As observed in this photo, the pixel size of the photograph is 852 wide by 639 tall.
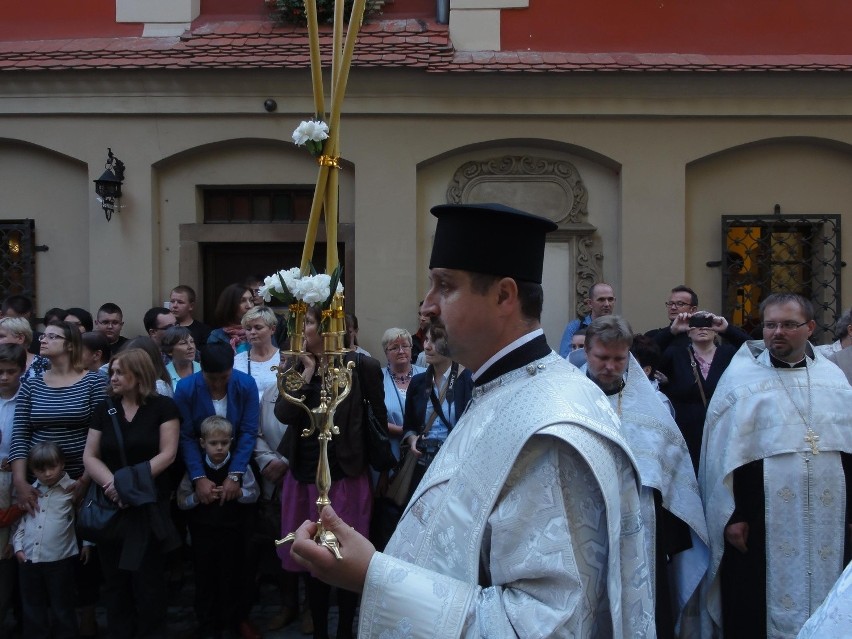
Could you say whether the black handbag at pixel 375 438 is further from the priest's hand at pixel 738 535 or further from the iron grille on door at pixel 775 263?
the iron grille on door at pixel 775 263

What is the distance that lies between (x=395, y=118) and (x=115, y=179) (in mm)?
2848

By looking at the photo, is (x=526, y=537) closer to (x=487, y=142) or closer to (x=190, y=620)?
(x=190, y=620)

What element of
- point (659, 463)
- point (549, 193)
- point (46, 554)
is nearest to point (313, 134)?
point (659, 463)

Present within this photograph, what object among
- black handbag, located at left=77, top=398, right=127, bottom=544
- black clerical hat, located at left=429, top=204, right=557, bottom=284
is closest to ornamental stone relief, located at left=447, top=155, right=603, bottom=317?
black handbag, located at left=77, top=398, right=127, bottom=544

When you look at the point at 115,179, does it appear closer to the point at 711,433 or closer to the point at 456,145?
the point at 456,145

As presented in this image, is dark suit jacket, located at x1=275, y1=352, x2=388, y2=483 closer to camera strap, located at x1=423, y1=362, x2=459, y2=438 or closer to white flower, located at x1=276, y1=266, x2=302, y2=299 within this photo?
camera strap, located at x1=423, y1=362, x2=459, y2=438

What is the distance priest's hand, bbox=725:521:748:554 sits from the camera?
4305 mm

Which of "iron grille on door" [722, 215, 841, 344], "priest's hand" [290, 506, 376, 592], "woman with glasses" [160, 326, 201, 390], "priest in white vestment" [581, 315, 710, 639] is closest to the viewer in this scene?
"priest's hand" [290, 506, 376, 592]

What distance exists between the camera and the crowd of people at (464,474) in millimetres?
1851

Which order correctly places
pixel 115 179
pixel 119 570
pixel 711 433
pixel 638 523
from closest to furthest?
pixel 638 523
pixel 711 433
pixel 119 570
pixel 115 179

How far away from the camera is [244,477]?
5238 millimetres

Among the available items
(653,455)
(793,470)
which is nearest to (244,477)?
(653,455)

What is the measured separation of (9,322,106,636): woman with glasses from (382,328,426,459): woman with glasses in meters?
1.82

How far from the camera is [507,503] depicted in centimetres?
183
